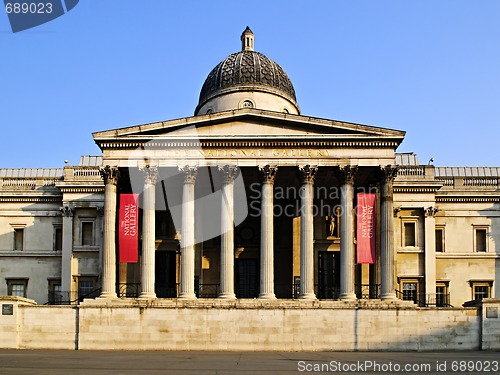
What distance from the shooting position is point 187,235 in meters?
43.6

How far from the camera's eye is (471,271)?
5594 cm

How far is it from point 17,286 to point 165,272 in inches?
598

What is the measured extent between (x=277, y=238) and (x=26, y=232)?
22.9m

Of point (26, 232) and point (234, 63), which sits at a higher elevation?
point (234, 63)

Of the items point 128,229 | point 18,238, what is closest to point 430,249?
point 128,229

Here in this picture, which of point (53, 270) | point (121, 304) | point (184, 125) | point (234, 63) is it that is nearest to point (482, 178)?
point (234, 63)

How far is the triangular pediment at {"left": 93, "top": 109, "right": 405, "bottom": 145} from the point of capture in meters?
43.9

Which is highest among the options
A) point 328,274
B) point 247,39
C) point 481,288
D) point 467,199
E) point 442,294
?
point 247,39

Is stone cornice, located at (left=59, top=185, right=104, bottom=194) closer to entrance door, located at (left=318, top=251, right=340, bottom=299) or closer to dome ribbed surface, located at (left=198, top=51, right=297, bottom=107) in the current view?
dome ribbed surface, located at (left=198, top=51, right=297, bottom=107)

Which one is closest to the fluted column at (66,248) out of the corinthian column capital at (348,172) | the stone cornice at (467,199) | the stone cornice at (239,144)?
the stone cornice at (239,144)

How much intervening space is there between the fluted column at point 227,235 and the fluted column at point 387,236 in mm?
9590

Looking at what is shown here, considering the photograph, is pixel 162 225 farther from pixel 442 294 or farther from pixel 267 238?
pixel 442 294

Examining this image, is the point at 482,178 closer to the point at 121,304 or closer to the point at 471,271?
the point at 471,271

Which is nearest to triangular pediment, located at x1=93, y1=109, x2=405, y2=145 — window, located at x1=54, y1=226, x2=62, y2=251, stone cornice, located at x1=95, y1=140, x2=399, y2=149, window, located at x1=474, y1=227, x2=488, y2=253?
stone cornice, located at x1=95, y1=140, x2=399, y2=149
